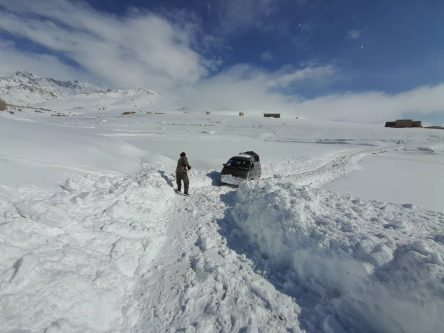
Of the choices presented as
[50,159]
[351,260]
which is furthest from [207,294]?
[50,159]

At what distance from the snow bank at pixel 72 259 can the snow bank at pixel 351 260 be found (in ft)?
9.94

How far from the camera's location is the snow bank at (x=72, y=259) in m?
4.22

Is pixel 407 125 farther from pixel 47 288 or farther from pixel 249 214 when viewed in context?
pixel 47 288

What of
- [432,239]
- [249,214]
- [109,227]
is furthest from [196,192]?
[432,239]

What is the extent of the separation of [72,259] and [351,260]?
5471mm

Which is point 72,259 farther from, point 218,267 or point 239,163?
point 239,163

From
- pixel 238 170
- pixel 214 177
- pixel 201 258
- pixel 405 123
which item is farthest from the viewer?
pixel 405 123

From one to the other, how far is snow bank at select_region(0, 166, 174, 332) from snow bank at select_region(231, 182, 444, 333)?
3.03 m

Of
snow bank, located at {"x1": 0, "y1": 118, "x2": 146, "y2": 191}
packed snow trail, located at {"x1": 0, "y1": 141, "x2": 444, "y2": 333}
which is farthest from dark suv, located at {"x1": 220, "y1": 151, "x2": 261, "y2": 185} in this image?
packed snow trail, located at {"x1": 0, "y1": 141, "x2": 444, "y2": 333}

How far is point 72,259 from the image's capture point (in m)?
5.37

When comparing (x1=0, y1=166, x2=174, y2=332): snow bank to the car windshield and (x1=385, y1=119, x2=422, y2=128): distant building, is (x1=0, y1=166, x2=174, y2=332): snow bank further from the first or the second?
(x1=385, y1=119, x2=422, y2=128): distant building

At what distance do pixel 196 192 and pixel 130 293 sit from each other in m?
7.18

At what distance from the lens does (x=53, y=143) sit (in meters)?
13.6

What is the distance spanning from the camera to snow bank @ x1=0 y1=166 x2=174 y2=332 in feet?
13.8
